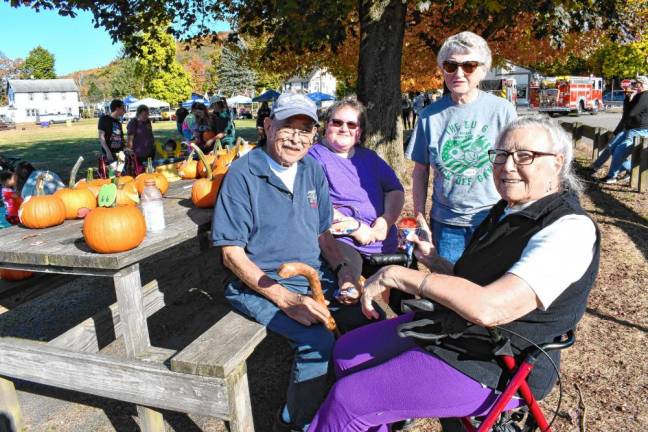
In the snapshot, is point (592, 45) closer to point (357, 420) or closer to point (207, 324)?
point (207, 324)

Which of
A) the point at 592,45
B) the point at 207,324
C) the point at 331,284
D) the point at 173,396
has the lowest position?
the point at 207,324

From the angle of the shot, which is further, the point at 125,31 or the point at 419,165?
the point at 125,31

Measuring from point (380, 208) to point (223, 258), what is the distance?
1.30 metres

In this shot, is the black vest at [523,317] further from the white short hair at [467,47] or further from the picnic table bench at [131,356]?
the white short hair at [467,47]

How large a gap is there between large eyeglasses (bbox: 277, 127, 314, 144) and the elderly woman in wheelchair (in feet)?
3.30

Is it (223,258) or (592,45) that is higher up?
(592,45)

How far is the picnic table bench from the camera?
2248mm

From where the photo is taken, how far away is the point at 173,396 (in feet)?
7.67

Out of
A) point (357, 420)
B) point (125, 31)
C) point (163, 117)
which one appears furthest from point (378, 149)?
point (163, 117)

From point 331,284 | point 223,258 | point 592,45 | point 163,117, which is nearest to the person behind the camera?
point 223,258

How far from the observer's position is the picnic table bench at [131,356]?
7.38 ft

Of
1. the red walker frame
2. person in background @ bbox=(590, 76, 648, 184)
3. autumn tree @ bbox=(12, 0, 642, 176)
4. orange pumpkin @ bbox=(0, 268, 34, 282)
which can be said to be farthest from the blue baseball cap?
person in background @ bbox=(590, 76, 648, 184)

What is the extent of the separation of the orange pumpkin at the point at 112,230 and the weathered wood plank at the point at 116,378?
533mm

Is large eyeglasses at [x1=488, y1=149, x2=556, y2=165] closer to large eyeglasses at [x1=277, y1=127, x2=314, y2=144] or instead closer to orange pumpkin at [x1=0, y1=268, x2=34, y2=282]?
large eyeglasses at [x1=277, y1=127, x2=314, y2=144]
